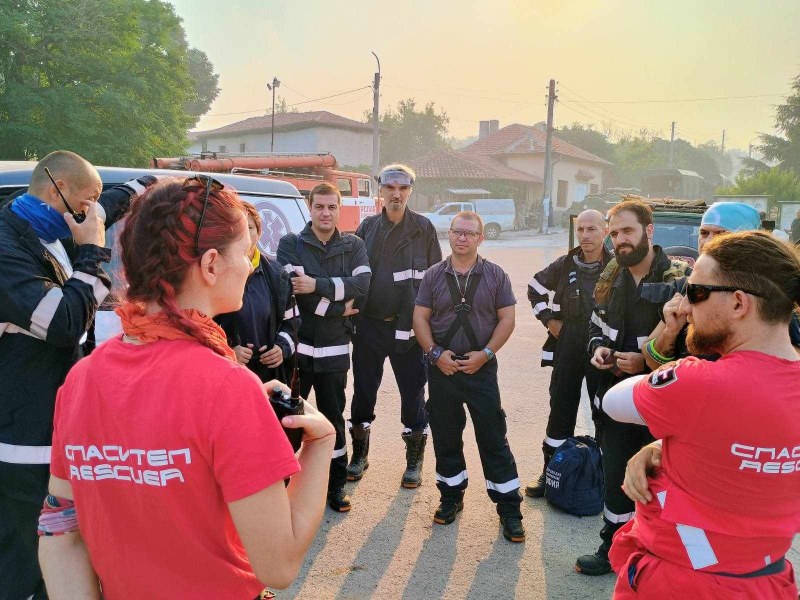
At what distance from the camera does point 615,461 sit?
141 inches

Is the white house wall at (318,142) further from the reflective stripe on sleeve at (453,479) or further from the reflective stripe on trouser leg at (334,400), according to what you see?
the reflective stripe on sleeve at (453,479)

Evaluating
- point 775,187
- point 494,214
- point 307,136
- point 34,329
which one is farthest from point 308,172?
point 775,187

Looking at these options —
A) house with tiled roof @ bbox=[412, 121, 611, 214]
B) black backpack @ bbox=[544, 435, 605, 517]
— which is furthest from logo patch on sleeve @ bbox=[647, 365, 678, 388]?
house with tiled roof @ bbox=[412, 121, 611, 214]

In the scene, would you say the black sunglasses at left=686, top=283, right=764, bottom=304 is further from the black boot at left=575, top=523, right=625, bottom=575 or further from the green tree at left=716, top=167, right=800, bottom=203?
the green tree at left=716, top=167, right=800, bottom=203

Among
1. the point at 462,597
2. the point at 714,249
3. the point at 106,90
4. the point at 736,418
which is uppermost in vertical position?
the point at 106,90

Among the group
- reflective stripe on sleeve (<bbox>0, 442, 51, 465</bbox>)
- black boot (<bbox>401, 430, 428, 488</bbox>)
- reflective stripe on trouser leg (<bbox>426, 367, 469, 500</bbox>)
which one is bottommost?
black boot (<bbox>401, 430, 428, 488</bbox>)

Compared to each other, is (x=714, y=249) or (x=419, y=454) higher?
(x=714, y=249)

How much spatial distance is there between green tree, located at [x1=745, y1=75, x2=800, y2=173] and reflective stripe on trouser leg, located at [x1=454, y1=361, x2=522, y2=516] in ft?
172

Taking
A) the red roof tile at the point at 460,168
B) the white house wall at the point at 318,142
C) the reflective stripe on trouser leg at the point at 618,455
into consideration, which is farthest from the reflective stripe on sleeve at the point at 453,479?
the white house wall at the point at 318,142

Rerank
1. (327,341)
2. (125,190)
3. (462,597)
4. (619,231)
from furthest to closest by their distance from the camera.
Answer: (327,341) → (619,231) → (462,597) → (125,190)

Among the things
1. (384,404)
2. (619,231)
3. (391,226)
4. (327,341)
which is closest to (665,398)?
(619,231)

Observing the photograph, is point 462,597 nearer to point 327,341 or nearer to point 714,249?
point 327,341

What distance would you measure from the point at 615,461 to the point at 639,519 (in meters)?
1.66

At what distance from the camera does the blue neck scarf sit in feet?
9.02
